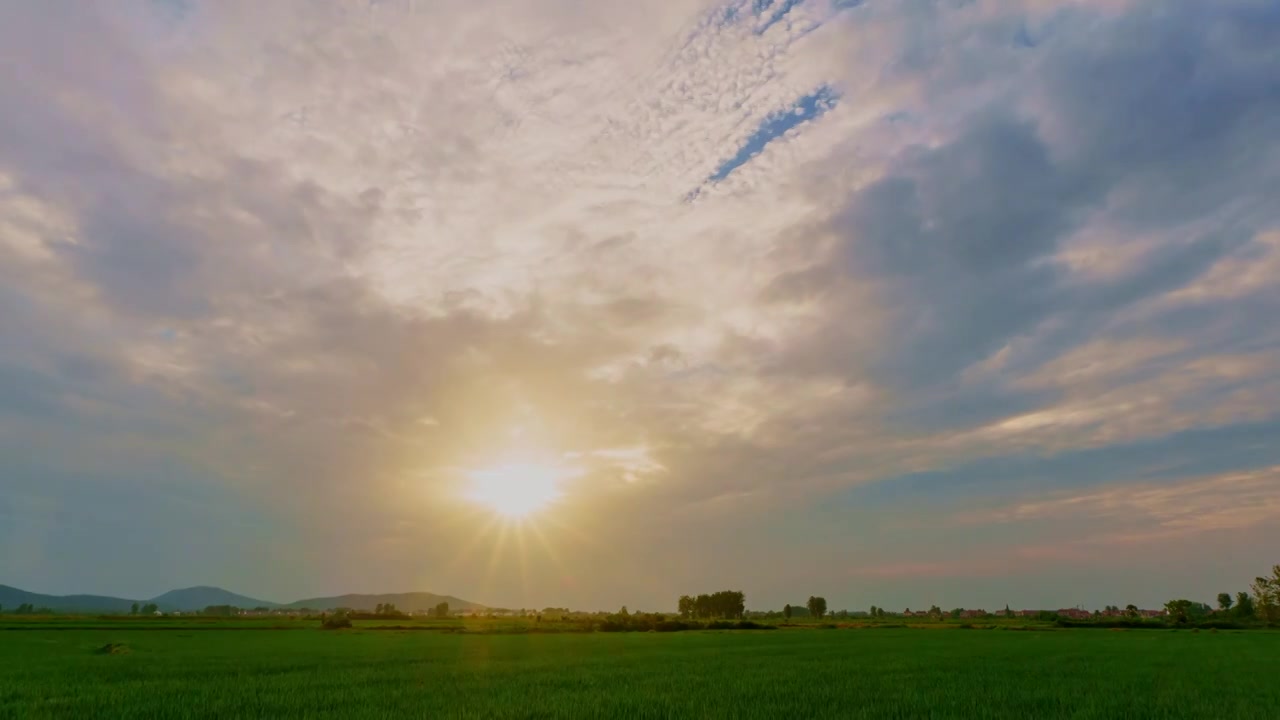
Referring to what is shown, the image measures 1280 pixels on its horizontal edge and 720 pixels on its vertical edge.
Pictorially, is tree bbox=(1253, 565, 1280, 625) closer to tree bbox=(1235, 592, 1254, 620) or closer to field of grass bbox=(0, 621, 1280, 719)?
tree bbox=(1235, 592, 1254, 620)

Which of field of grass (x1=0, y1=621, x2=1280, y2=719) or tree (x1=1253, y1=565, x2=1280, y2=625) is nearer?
field of grass (x1=0, y1=621, x2=1280, y2=719)

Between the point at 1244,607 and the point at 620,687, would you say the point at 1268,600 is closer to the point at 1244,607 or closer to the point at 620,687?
the point at 1244,607

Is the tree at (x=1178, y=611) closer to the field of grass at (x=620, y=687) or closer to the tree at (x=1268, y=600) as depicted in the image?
the tree at (x=1268, y=600)

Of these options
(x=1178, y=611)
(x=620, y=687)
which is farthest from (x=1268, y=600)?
(x=620, y=687)

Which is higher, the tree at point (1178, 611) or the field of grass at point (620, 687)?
the field of grass at point (620, 687)

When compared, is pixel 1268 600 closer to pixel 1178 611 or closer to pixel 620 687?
pixel 1178 611

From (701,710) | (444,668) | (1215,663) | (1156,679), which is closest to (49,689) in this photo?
(444,668)

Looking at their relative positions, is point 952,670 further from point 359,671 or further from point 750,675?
point 359,671

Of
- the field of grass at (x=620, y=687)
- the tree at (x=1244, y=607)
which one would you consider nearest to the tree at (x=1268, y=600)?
the tree at (x=1244, y=607)

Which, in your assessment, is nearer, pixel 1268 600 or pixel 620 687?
pixel 620 687

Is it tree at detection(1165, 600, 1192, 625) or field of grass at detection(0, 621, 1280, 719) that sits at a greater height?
field of grass at detection(0, 621, 1280, 719)

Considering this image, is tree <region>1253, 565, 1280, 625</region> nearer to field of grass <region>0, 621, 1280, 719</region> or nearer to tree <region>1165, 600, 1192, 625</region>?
tree <region>1165, 600, 1192, 625</region>

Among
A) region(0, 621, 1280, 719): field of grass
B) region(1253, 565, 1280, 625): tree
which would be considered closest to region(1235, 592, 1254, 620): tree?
region(1253, 565, 1280, 625): tree

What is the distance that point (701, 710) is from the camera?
45.0 ft
